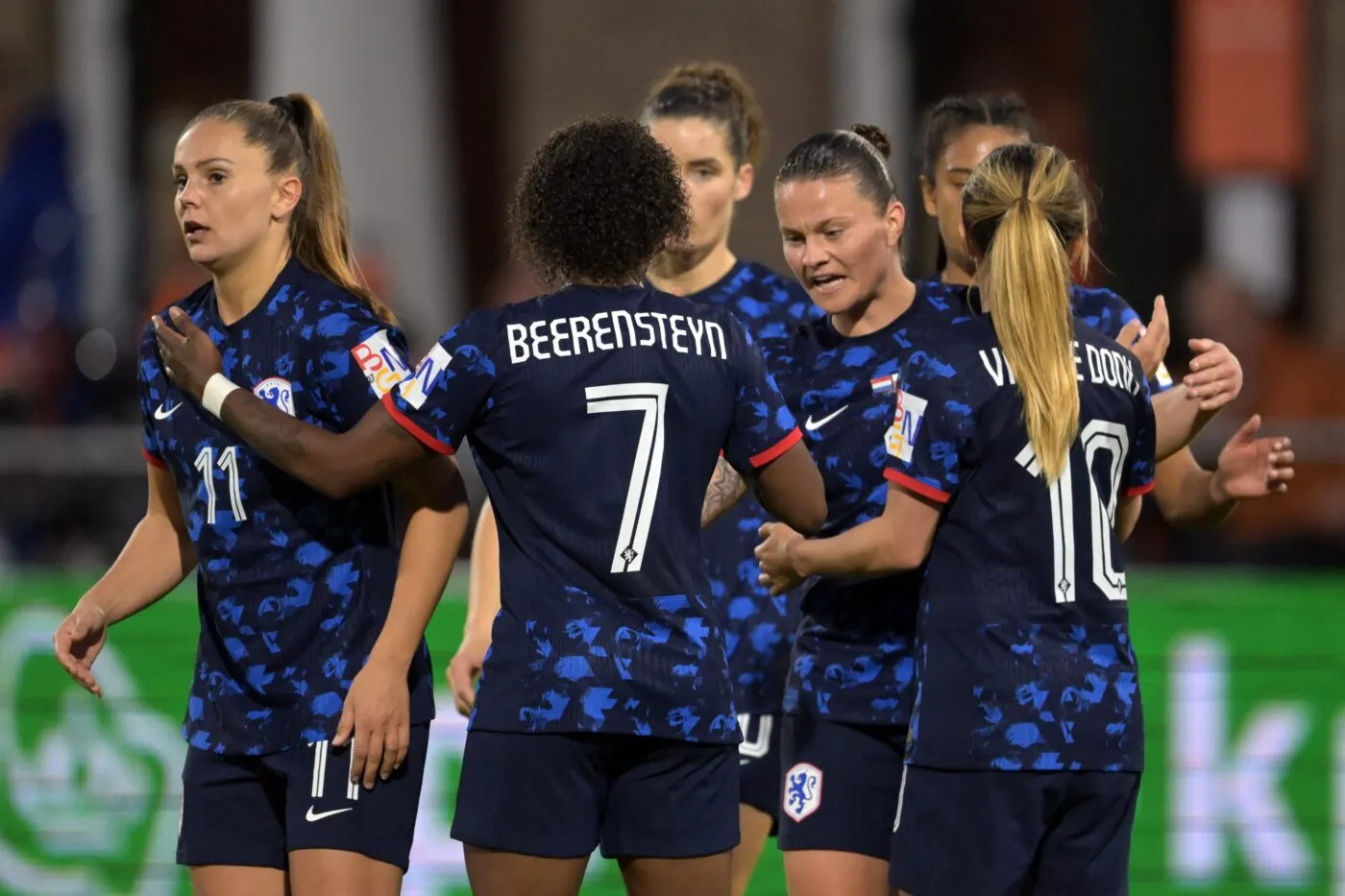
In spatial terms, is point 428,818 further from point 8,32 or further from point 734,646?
point 8,32

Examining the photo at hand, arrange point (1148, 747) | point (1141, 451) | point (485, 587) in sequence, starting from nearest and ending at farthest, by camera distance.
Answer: point (1141, 451) → point (485, 587) → point (1148, 747)

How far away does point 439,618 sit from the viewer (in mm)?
6309

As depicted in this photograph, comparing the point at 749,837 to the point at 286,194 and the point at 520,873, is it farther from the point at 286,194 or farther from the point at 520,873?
the point at 286,194

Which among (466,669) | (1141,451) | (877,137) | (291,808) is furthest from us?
(877,137)

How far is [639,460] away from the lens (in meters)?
3.60

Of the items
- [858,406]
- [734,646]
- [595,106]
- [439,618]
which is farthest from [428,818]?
[595,106]

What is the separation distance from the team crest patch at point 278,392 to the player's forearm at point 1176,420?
1680mm

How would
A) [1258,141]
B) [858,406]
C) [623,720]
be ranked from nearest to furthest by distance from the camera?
[623,720] → [858,406] → [1258,141]

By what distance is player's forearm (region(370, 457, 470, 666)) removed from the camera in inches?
149

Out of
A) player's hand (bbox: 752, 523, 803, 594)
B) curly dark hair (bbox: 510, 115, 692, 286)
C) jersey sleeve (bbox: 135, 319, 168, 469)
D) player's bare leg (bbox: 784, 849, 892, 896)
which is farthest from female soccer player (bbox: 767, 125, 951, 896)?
jersey sleeve (bbox: 135, 319, 168, 469)

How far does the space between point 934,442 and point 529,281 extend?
655cm

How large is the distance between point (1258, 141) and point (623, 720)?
7.60 m

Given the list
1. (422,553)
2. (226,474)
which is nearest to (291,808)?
(422,553)

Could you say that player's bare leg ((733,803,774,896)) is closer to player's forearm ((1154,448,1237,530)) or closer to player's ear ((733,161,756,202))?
player's forearm ((1154,448,1237,530))
